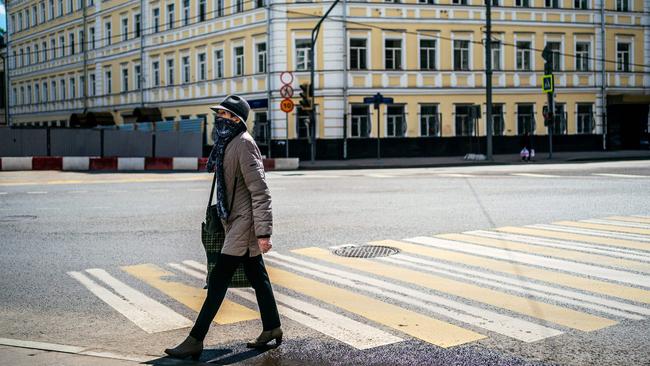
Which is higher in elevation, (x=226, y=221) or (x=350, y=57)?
(x=350, y=57)

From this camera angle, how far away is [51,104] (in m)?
60.1

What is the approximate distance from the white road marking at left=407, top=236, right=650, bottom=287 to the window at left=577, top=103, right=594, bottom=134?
33.9m

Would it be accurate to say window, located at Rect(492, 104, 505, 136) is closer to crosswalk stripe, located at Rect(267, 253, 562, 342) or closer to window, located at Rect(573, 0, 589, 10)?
window, located at Rect(573, 0, 589, 10)

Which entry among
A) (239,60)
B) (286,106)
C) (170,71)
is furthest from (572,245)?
(170,71)

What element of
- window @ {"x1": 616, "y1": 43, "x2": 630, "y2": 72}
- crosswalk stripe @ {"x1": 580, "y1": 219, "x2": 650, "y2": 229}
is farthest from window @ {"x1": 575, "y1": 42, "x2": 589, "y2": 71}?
crosswalk stripe @ {"x1": 580, "y1": 219, "x2": 650, "y2": 229}

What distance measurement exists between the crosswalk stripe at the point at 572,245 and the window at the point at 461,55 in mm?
30082

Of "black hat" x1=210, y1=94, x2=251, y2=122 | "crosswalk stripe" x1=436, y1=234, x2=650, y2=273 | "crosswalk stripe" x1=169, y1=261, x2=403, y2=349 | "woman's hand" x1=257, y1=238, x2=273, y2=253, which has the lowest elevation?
"crosswalk stripe" x1=169, y1=261, x2=403, y2=349

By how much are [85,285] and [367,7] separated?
32.5 m

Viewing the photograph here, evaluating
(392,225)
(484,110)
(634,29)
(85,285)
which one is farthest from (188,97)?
(85,285)

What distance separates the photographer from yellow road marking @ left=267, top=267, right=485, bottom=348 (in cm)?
558

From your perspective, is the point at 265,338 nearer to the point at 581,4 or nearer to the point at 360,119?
the point at 360,119

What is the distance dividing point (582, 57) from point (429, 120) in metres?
9.87

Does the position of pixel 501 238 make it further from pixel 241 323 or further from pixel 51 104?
pixel 51 104

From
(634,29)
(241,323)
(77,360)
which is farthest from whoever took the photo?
(634,29)
